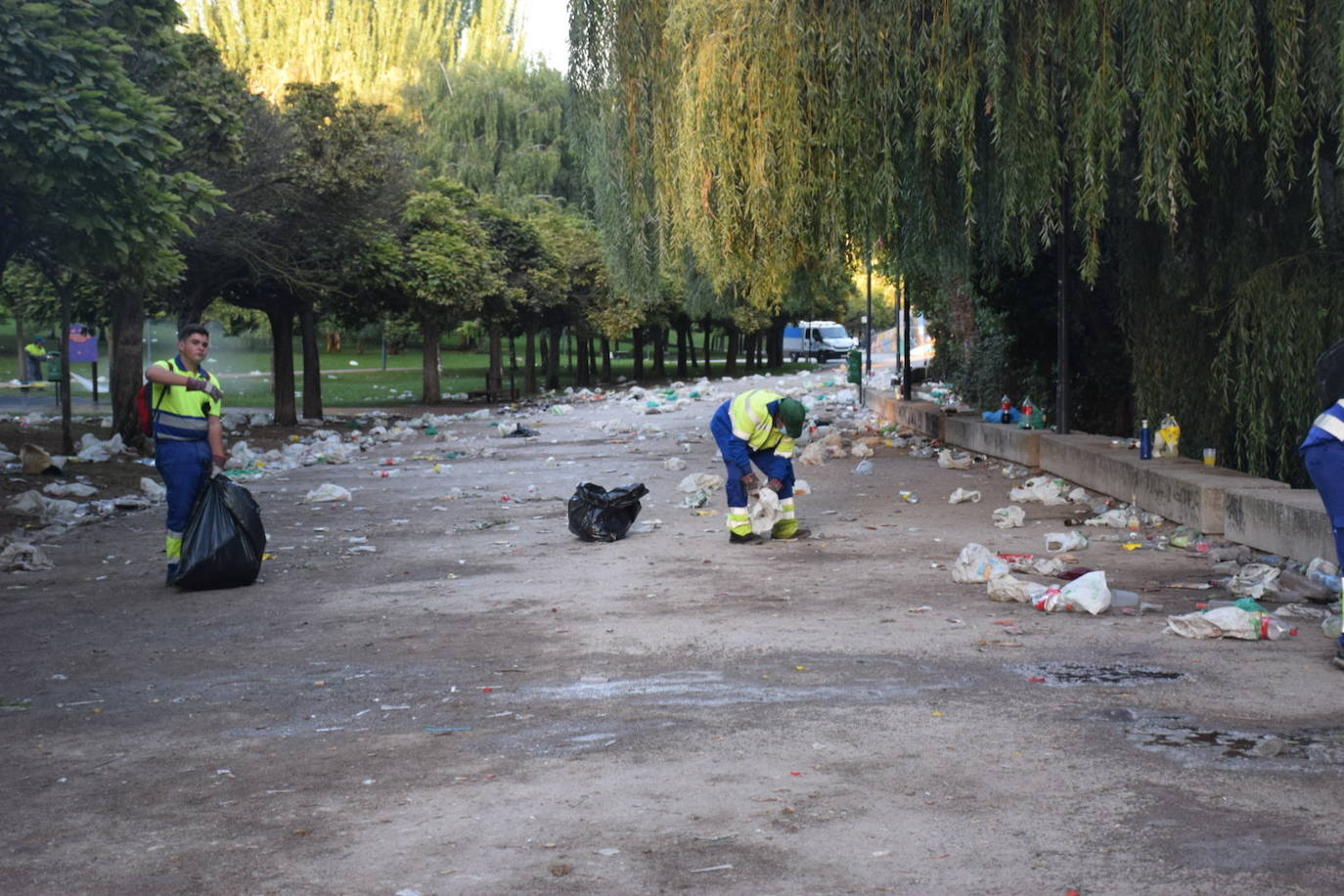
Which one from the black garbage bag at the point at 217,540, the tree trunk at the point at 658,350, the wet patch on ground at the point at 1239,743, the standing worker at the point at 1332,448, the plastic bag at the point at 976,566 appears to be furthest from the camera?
the tree trunk at the point at 658,350

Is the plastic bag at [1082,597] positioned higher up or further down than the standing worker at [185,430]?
further down

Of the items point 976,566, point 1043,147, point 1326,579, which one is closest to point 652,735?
point 976,566

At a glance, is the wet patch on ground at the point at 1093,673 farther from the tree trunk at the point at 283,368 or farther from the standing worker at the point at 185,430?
the tree trunk at the point at 283,368

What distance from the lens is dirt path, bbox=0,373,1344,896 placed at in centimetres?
441

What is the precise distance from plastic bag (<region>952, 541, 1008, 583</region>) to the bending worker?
2.20 meters

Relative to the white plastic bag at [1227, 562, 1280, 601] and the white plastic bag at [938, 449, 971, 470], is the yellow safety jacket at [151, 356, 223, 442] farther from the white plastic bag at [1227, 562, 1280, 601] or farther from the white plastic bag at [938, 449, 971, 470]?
→ the white plastic bag at [938, 449, 971, 470]

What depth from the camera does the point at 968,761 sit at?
5.39 meters

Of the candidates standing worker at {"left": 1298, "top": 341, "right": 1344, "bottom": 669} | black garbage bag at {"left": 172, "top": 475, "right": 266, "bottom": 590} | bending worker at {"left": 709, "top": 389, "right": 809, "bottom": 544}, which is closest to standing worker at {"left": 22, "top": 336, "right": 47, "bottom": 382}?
black garbage bag at {"left": 172, "top": 475, "right": 266, "bottom": 590}

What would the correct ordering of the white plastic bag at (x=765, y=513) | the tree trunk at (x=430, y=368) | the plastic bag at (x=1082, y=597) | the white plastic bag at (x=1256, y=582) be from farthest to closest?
the tree trunk at (x=430, y=368)
the white plastic bag at (x=765, y=513)
the white plastic bag at (x=1256, y=582)
the plastic bag at (x=1082, y=597)

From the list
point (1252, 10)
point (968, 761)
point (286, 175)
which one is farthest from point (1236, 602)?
point (286, 175)

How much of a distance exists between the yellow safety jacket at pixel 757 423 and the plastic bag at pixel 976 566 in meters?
2.50

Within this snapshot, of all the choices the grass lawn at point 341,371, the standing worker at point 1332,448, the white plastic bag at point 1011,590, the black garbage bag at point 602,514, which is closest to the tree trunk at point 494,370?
the grass lawn at point 341,371

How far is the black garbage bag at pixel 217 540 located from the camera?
9.84 m

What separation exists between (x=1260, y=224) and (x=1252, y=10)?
232 centimetres
